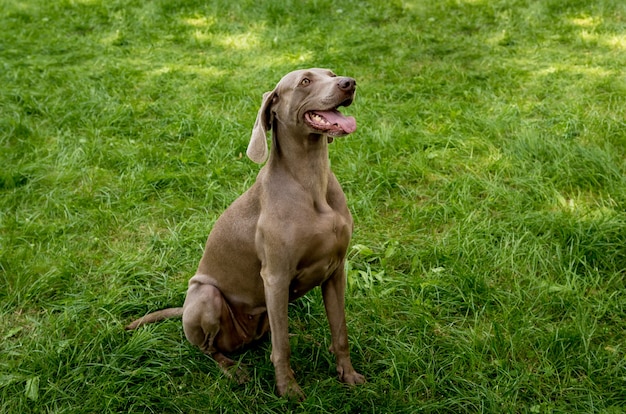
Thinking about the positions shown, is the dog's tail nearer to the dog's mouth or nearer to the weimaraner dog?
the weimaraner dog

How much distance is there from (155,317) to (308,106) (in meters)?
1.47

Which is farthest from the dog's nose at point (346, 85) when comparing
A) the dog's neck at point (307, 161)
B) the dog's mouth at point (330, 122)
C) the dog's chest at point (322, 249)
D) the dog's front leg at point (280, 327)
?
the dog's front leg at point (280, 327)

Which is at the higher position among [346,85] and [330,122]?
[346,85]

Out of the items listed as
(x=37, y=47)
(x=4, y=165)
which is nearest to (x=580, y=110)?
(x=4, y=165)

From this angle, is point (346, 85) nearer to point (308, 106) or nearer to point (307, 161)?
point (308, 106)

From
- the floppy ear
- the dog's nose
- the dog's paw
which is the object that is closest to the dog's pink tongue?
the dog's nose

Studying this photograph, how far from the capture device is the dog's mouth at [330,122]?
7.65ft

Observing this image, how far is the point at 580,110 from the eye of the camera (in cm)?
493

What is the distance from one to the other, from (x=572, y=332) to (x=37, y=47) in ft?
21.7

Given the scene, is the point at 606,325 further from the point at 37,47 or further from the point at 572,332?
the point at 37,47

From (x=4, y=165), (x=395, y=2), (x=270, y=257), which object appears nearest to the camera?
(x=270, y=257)

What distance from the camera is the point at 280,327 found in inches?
101

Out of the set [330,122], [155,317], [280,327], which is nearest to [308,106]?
[330,122]

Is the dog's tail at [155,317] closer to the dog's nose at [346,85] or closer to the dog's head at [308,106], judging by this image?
the dog's head at [308,106]
